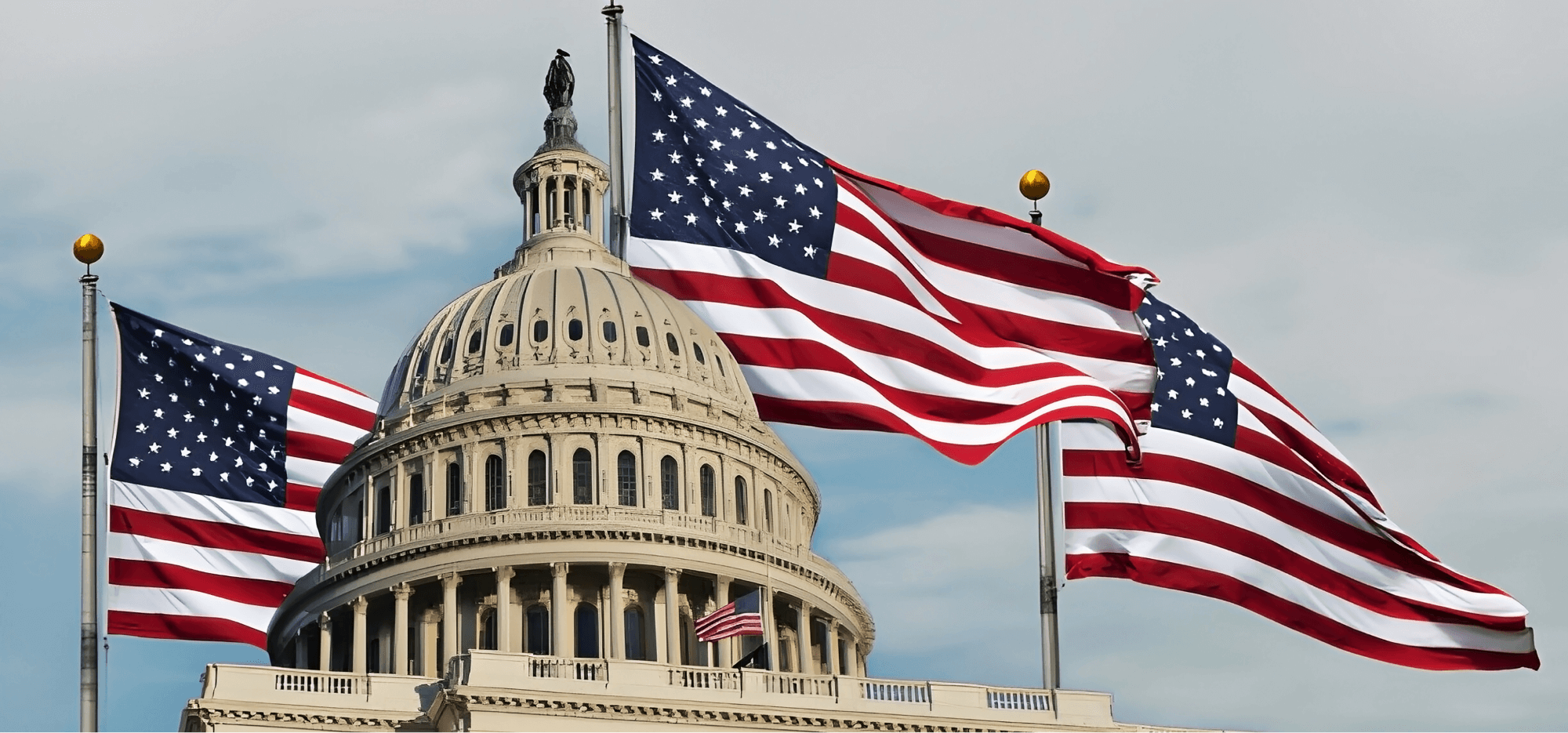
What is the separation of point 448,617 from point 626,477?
9.21 meters

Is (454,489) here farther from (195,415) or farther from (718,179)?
(718,179)

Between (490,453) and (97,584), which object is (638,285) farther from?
(97,584)

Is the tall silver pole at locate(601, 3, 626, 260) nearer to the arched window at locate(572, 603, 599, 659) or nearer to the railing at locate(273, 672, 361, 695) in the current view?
the railing at locate(273, 672, 361, 695)

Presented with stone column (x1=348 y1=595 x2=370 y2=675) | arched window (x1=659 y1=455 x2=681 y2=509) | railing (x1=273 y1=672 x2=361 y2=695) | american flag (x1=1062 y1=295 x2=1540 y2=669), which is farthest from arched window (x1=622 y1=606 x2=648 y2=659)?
american flag (x1=1062 y1=295 x2=1540 y2=669)

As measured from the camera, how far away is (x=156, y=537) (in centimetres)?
6309

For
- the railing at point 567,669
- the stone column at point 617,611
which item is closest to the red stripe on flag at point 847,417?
the railing at point 567,669

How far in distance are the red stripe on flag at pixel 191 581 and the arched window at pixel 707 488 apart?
34961mm

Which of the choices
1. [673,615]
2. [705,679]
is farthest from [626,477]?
[705,679]

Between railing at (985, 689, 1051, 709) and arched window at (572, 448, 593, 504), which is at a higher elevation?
arched window at (572, 448, 593, 504)

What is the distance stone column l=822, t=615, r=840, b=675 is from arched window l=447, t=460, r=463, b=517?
13.9 metres

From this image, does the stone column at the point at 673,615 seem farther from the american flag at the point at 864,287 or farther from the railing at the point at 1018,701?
the american flag at the point at 864,287

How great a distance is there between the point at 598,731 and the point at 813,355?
948 inches

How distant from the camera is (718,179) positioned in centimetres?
5206

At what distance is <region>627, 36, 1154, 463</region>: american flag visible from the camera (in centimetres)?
5153
